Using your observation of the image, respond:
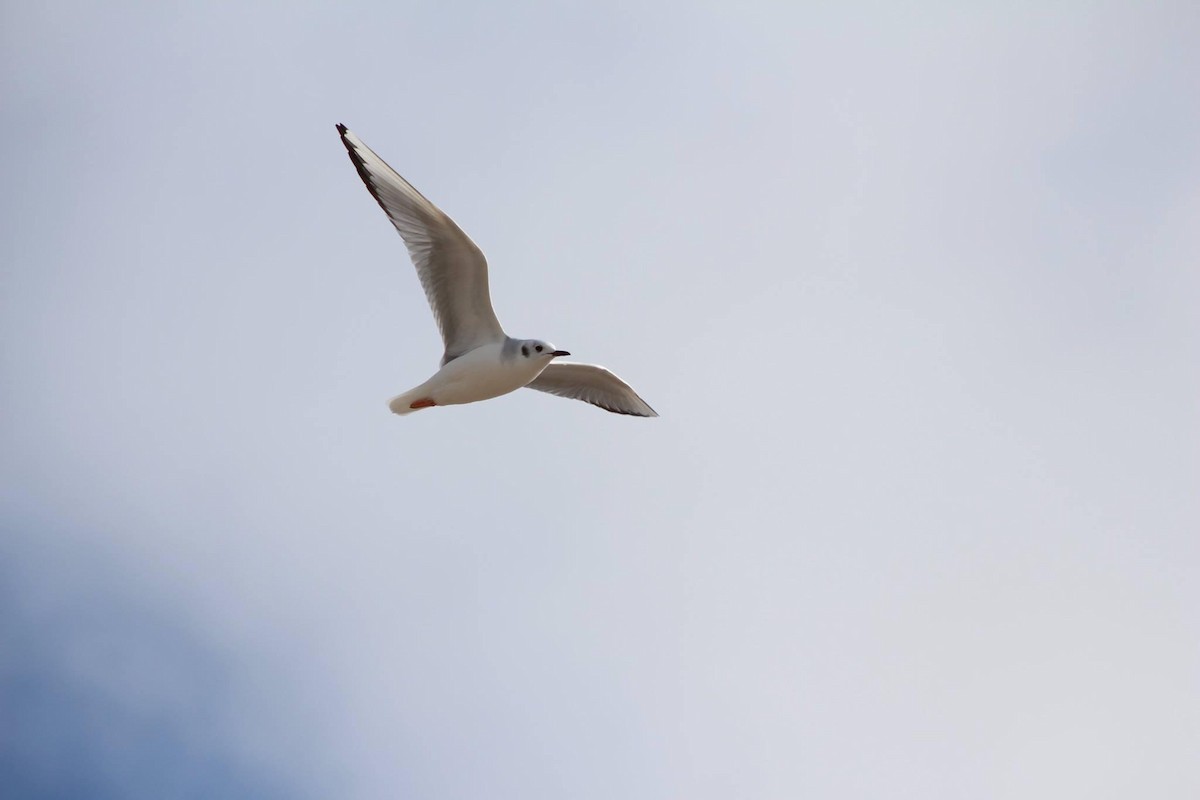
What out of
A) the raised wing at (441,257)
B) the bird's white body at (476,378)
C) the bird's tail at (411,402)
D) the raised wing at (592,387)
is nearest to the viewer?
the raised wing at (441,257)

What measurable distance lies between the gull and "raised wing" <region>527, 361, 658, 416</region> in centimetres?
126

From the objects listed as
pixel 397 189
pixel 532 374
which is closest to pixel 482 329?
pixel 532 374

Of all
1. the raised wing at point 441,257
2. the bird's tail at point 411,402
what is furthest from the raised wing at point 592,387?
the bird's tail at point 411,402

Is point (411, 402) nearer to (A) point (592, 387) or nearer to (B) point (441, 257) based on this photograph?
(B) point (441, 257)

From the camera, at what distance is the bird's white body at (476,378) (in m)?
9.55

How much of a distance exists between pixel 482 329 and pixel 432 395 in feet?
2.08

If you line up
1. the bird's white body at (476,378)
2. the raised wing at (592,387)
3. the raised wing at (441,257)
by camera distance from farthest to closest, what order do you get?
the raised wing at (592,387) < the bird's white body at (476,378) < the raised wing at (441,257)

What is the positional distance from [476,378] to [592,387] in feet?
6.45

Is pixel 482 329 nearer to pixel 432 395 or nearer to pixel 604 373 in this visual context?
pixel 432 395

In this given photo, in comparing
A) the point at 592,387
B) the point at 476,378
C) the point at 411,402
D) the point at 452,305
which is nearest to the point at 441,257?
the point at 452,305

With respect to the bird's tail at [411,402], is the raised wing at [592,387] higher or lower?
higher

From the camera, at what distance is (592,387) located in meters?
11.4

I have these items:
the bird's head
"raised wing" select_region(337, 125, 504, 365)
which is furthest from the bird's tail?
the bird's head

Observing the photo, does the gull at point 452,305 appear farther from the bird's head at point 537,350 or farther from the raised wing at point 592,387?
the raised wing at point 592,387
